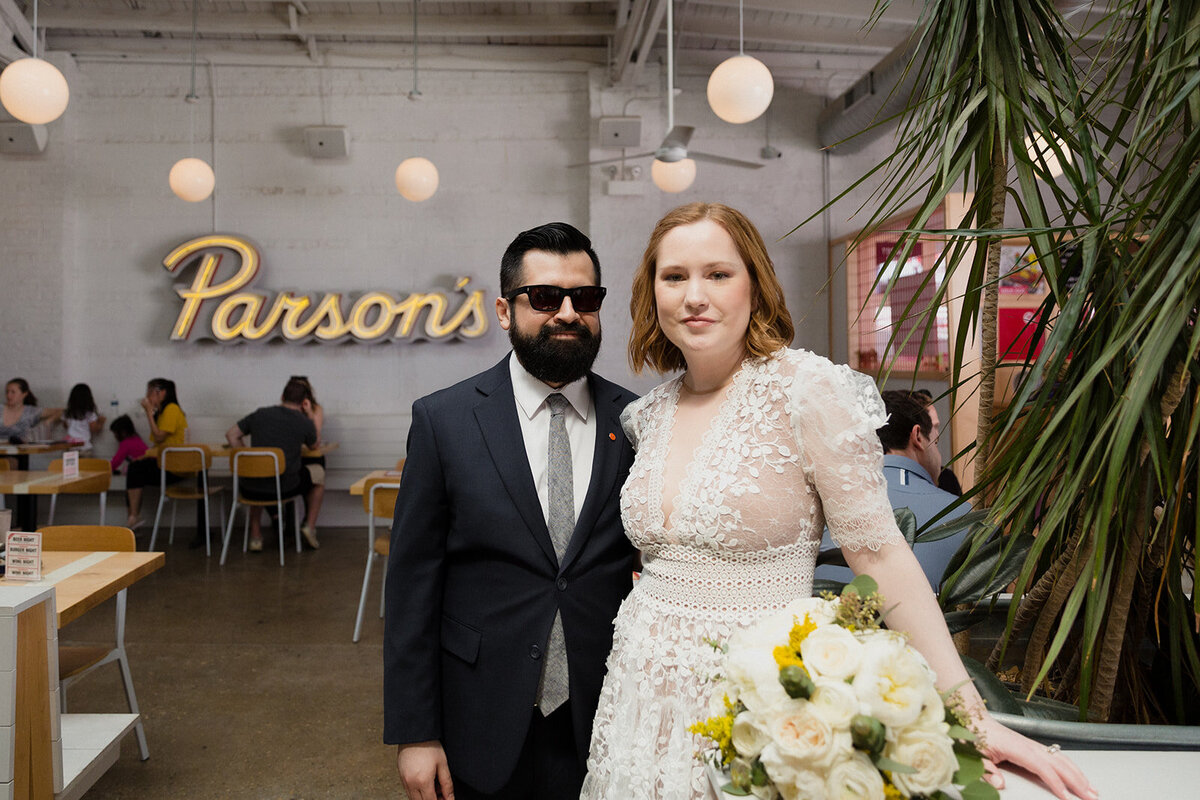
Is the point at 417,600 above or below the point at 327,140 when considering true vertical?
below

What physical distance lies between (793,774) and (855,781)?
0.21ft

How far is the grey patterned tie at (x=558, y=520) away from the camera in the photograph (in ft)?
5.12

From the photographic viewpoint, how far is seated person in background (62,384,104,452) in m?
7.38

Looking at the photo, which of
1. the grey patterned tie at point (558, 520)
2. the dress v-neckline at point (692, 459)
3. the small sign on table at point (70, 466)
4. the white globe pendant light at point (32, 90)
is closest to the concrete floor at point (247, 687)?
the small sign on table at point (70, 466)

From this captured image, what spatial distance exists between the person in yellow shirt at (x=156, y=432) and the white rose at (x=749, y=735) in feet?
24.1

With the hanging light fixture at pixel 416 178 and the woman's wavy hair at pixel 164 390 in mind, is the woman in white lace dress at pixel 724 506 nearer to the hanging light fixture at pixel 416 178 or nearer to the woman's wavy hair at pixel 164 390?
the hanging light fixture at pixel 416 178

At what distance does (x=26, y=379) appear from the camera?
25.0 feet

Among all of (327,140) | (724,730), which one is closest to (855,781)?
(724,730)

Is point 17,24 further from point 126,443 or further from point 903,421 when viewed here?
point 903,421

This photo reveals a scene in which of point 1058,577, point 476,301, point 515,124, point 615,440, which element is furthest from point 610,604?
point 515,124

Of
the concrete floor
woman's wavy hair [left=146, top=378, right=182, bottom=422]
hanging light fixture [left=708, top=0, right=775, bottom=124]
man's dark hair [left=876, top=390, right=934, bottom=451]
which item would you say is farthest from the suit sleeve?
woman's wavy hair [left=146, top=378, right=182, bottom=422]

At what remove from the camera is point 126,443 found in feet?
23.8

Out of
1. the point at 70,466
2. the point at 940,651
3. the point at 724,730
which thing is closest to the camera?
the point at 724,730

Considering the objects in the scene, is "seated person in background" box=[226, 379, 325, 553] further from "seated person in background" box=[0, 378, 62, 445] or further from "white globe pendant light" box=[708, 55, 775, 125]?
"white globe pendant light" box=[708, 55, 775, 125]
